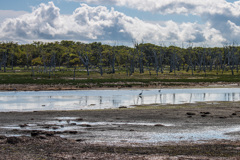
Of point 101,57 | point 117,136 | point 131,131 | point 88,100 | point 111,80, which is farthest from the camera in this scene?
point 101,57

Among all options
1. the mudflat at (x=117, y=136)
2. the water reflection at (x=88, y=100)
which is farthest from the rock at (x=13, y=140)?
the water reflection at (x=88, y=100)

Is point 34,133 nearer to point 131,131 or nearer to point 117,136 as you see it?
point 117,136

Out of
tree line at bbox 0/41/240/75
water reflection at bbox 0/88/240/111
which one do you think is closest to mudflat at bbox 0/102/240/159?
water reflection at bbox 0/88/240/111

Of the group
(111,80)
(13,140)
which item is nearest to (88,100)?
(13,140)

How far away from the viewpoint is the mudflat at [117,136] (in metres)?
14.8

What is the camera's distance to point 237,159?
13656 mm

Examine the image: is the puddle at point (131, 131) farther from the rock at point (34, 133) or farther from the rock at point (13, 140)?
the rock at point (13, 140)

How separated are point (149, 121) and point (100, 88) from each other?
3832 cm

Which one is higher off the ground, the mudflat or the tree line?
the tree line

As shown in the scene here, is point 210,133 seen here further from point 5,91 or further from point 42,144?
point 5,91

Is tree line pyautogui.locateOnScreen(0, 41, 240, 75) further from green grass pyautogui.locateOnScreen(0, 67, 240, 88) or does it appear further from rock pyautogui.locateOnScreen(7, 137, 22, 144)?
rock pyautogui.locateOnScreen(7, 137, 22, 144)

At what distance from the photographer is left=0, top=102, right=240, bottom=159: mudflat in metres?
14.8

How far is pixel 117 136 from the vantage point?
1872 centimetres

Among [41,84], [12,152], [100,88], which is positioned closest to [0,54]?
[41,84]
